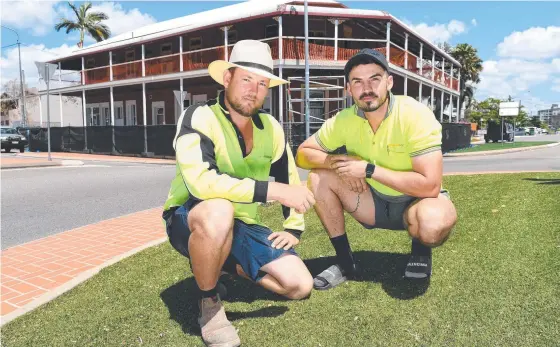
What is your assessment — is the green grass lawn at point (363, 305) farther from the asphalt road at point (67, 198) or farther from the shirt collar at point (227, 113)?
the asphalt road at point (67, 198)

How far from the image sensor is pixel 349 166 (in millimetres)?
2861

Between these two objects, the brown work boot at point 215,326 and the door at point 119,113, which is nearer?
the brown work boot at point 215,326

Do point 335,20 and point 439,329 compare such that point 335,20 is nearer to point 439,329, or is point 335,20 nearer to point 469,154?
point 469,154

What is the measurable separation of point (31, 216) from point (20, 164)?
958 cm

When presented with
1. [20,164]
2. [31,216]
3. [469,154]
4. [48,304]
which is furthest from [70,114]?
[48,304]

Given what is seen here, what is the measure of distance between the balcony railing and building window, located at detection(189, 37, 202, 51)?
153 centimetres

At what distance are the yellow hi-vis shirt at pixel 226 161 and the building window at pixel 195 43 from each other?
23543 mm

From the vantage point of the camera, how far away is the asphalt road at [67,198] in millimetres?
6023

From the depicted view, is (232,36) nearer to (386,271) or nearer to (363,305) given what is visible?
(386,271)

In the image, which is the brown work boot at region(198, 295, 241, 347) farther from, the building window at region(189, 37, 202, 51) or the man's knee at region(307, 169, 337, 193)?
the building window at region(189, 37, 202, 51)

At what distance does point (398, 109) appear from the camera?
289 cm

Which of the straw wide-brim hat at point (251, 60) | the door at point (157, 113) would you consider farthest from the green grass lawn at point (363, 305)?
the door at point (157, 113)

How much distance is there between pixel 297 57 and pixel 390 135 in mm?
16173

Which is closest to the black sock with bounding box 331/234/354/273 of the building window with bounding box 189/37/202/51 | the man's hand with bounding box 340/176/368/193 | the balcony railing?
the man's hand with bounding box 340/176/368/193
